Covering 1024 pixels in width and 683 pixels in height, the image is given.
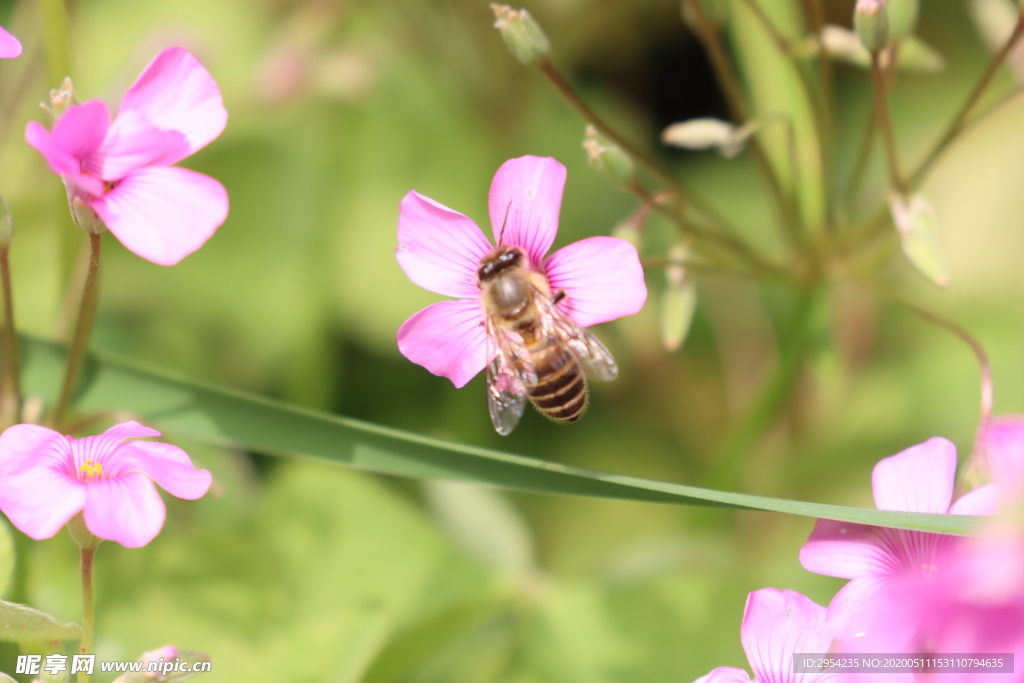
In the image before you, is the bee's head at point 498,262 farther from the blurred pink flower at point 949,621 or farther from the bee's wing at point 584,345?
the blurred pink flower at point 949,621

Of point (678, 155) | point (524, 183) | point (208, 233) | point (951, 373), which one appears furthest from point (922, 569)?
point (678, 155)

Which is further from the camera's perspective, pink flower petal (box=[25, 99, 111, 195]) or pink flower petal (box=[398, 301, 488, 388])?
pink flower petal (box=[398, 301, 488, 388])

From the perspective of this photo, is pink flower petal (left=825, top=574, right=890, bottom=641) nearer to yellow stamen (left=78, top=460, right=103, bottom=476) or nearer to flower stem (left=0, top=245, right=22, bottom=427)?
yellow stamen (left=78, top=460, right=103, bottom=476)

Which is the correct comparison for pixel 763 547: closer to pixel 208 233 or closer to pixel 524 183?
pixel 524 183

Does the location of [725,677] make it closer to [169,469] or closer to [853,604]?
[853,604]

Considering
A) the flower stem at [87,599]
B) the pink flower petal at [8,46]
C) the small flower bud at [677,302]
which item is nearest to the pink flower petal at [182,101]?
the pink flower petal at [8,46]

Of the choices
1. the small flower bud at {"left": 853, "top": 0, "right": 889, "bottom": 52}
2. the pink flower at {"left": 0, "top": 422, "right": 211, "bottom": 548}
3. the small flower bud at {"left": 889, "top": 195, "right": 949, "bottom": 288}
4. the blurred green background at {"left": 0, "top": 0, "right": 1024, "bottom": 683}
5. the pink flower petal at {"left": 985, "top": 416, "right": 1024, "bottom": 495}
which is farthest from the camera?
the blurred green background at {"left": 0, "top": 0, "right": 1024, "bottom": 683}

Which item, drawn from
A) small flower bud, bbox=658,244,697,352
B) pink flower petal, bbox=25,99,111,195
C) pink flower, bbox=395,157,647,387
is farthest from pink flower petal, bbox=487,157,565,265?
pink flower petal, bbox=25,99,111,195
